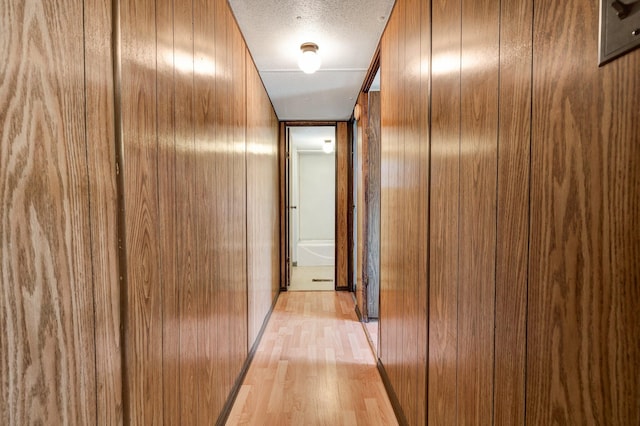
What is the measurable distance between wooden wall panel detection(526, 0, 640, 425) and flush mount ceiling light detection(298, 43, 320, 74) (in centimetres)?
201

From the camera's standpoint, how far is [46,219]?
0.66m

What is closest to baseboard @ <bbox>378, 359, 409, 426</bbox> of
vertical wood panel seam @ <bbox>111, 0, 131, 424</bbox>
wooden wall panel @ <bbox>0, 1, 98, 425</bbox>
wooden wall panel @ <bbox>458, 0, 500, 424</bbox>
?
wooden wall panel @ <bbox>458, 0, 500, 424</bbox>

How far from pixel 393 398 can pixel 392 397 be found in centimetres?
3

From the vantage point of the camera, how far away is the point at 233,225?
2.13m

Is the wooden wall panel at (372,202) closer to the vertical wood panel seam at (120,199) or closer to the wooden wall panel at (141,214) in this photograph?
the wooden wall panel at (141,214)

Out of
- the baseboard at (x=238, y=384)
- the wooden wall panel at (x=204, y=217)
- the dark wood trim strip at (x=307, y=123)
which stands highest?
the dark wood trim strip at (x=307, y=123)

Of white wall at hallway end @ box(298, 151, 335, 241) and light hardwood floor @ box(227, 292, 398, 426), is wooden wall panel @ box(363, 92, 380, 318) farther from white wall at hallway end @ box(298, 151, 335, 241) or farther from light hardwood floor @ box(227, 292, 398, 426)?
white wall at hallway end @ box(298, 151, 335, 241)

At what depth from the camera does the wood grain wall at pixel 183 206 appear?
98cm

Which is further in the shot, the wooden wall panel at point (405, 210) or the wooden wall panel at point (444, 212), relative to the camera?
the wooden wall panel at point (405, 210)

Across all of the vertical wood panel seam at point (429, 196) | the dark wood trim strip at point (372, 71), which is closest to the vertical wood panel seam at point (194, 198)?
the vertical wood panel seam at point (429, 196)

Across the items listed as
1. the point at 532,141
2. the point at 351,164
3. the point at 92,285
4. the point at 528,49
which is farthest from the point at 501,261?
the point at 351,164

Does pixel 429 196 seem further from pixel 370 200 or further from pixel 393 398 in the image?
pixel 370 200

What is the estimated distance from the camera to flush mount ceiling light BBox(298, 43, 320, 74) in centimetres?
248

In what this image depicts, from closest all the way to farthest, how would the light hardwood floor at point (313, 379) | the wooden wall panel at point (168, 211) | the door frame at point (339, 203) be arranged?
the wooden wall panel at point (168, 211)
the light hardwood floor at point (313, 379)
the door frame at point (339, 203)
